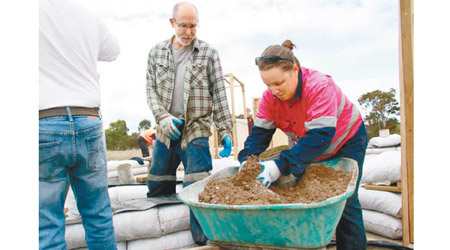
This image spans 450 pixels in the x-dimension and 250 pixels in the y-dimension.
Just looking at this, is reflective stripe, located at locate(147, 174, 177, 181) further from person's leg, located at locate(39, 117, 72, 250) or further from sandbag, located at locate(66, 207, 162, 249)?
person's leg, located at locate(39, 117, 72, 250)

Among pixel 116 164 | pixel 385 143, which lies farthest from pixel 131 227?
pixel 385 143

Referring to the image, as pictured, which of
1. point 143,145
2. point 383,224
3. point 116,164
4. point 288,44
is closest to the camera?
point 288,44

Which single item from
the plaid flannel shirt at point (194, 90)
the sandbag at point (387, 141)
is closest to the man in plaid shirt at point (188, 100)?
the plaid flannel shirt at point (194, 90)

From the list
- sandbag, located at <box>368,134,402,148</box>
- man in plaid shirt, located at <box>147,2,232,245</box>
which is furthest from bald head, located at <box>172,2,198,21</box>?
sandbag, located at <box>368,134,402,148</box>

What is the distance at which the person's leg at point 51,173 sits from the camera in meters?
1.18

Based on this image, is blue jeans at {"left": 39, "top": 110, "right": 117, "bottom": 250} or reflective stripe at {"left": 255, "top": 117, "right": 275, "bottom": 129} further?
reflective stripe at {"left": 255, "top": 117, "right": 275, "bottom": 129}

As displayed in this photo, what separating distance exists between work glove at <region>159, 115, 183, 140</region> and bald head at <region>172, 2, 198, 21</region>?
1.80 ft

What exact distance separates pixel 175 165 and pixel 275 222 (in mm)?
1220

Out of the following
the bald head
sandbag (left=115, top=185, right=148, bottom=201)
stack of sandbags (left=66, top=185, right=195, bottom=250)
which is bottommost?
stack of sandbags (left=66, top=185, right=195, bottom=250)

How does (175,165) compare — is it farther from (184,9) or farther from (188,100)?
(184,9)

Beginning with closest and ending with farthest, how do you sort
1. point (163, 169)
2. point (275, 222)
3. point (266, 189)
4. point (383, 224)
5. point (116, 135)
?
1. point (275, 222)
2. point (266, 189)
3. point (163, 169)
4. point (383, 224)
5. point (116, 135)

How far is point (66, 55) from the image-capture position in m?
1.27

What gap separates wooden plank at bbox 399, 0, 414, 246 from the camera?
1970mm

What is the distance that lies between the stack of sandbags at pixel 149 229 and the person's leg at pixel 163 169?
17 cm
